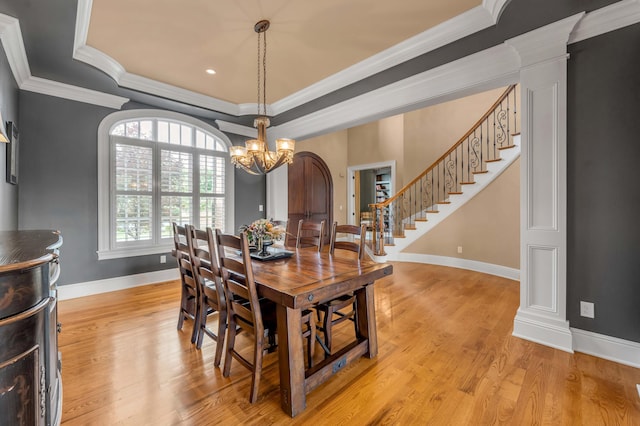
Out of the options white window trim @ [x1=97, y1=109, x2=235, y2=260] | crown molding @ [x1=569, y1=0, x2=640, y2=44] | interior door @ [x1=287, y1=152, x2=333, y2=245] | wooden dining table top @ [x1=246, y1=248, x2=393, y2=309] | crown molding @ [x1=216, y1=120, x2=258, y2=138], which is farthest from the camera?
interior door @ [x1=287, y1=152, x2=333, y2=245]

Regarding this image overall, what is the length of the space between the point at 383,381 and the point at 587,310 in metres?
1.90

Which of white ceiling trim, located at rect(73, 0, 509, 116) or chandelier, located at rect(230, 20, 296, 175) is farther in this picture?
chandelier, located at rect(230, 20, 296, 175)

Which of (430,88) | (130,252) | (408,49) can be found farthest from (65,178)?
(430,88)

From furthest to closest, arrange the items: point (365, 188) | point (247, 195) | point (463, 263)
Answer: point (365, 188) → point (247, 195) → point (463, 263)

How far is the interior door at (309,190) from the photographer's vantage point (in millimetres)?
6430

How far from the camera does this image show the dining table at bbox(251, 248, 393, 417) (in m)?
1.59

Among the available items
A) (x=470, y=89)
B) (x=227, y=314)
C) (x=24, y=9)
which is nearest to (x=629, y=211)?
(x=470, y=89)

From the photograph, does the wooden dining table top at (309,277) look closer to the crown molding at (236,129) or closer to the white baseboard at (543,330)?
the white baseboard at (543,330)

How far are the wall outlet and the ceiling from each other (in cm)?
270

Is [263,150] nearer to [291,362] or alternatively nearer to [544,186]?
[291,362]

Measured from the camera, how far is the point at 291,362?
5.26 feet

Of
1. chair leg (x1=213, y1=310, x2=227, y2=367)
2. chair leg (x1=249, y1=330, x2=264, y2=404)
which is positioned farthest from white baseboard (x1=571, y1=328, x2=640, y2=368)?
chair leg (x1=213, y1=310, x2=227, y2=367)

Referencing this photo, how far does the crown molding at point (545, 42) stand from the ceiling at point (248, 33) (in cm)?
56

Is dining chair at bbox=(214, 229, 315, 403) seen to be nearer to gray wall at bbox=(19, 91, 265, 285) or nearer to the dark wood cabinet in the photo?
the dark wood cabinet
